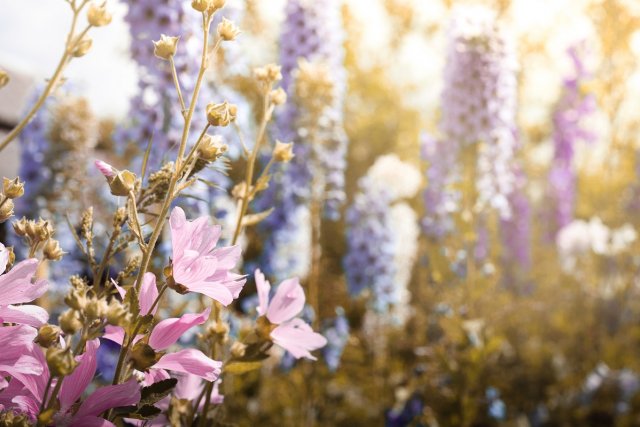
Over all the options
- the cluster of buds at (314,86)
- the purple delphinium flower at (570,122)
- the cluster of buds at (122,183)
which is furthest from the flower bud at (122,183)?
the purple delphinium flower at (570,122)

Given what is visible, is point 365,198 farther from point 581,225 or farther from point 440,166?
point 581,225

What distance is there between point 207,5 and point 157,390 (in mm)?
317

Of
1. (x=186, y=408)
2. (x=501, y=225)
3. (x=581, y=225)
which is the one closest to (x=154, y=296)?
(x=186, y=408)

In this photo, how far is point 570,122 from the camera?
5.34 meters

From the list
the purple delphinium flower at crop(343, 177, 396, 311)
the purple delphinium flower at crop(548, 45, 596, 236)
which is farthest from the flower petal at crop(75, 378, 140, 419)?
the purple delphinium flower at crop(548, 45, 596, 236)

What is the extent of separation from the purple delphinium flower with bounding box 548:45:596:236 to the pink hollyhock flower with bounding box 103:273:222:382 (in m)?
5.13

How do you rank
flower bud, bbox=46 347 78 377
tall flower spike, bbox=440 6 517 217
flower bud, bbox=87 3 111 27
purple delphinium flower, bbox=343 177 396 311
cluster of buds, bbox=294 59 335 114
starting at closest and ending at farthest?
flower bud, bbox=46 347 78 377 < flower bud, bbox=87 3 111 27 < cluster of buds, bbox=294 59 335 114 < tall flower spike, bbox=440 6 517 217 < purple delphinium flower, bbox=343 177 396 311

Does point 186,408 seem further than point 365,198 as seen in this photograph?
No

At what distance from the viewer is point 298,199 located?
8.58 feet

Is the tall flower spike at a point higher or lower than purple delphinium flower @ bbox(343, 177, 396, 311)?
higher

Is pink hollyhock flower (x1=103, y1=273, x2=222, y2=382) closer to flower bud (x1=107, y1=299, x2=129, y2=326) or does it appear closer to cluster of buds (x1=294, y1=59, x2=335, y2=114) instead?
flower bud (x1=107, y1=299, x2=129, y2=326)

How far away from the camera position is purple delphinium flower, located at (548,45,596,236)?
5.28 metres

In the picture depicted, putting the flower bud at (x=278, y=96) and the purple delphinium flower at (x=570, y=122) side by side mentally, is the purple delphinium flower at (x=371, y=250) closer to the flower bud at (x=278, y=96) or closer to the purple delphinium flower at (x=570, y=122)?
the flower bud at (x=278, y=96)

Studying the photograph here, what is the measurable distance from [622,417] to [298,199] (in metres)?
2.07
